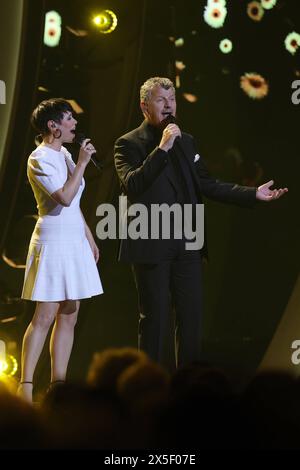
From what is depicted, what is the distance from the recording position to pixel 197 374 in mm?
1425

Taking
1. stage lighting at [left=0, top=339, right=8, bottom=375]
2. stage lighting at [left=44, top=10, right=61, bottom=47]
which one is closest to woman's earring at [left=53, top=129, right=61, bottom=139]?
stage lighting at [left=44, top=10, right=61, bottom=47]

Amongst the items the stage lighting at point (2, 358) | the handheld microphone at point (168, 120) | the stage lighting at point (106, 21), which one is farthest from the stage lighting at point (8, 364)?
the stage lighting at point (106, 21)

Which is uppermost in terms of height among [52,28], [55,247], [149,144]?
[52,28]

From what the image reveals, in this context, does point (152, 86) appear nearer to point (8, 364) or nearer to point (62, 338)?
point (62, 338)

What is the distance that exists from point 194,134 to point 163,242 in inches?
48.3

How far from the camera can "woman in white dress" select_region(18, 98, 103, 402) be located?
307 cm

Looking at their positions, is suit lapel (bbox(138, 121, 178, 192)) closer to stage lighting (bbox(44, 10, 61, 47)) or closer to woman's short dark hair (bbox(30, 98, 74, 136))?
woman's short dark hair (bbox(30, 98, 74, 136))

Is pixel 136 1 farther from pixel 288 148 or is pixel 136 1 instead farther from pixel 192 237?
pixel 192 237

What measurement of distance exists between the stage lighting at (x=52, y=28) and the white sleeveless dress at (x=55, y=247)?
32.8 inches

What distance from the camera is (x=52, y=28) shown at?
376 cm

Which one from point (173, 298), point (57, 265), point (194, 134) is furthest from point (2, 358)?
point (194, 134)

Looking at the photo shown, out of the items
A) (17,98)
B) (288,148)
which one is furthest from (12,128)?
(288,148)

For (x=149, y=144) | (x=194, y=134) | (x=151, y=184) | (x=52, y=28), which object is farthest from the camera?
(x=194, y=134)

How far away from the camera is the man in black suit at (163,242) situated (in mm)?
3094
